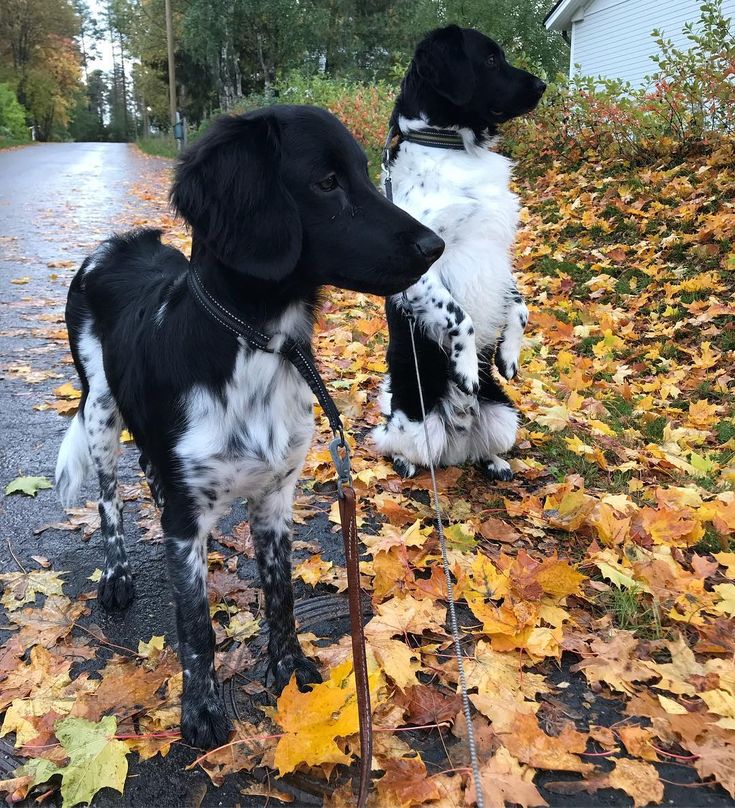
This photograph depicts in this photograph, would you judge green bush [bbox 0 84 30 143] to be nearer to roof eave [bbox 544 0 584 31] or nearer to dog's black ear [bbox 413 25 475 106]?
roof eave [bbox 544 0 584 31]

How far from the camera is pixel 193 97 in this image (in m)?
43.6

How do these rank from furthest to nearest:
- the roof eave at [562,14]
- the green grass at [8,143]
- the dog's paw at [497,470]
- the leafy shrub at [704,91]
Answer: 1. the green grass at [8,143]
2. the roof eave at [562,14]
3. the leafy shrub at [704,91]
4. the dog's paw at [497,470]

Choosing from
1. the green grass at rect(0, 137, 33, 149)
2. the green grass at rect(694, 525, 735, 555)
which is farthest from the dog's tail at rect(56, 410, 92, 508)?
the green grass at rect(0, 137, 33, 149)

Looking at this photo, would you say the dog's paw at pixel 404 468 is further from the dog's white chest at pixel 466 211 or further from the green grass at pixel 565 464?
the dog's white chest at pixel 466 211

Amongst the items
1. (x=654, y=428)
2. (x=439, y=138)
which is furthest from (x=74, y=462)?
(x=654, y=428)

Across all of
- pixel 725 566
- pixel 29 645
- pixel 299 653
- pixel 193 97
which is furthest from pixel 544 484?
pixel 193 97

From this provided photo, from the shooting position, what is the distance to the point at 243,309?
211cm

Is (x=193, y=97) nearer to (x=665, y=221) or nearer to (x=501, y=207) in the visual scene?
(x=665, y=221)

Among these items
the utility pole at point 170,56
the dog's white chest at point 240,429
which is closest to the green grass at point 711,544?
the dog's white chest at point 240,429

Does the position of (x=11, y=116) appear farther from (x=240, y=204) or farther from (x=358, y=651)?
(x=358, y=651)

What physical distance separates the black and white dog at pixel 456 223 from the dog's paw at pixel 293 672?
1.63 meters

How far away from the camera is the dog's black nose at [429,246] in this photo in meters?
2.12

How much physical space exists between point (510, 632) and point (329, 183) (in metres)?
1.80

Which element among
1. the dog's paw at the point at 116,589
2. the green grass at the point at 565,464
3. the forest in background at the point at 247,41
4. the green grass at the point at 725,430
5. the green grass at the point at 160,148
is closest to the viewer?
the dog's paw at the point at 116,589
